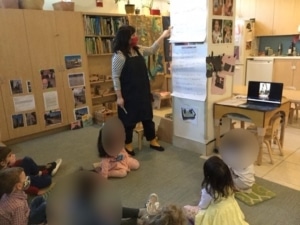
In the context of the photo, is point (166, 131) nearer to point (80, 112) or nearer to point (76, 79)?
point (80, 112)

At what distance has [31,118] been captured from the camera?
355 centimetres

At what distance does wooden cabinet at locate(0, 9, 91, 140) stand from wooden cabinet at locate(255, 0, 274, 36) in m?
3.92

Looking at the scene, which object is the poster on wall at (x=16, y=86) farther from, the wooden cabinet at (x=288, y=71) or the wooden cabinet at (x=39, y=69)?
the wooden cabinet at (x=288, y=71)

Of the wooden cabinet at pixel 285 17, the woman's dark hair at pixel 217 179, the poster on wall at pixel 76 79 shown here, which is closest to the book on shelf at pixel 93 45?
the poster on wall at pixel 76 79

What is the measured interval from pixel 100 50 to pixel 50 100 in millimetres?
1122

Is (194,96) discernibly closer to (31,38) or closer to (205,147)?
(205,147)

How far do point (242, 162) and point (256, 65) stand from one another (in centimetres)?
413

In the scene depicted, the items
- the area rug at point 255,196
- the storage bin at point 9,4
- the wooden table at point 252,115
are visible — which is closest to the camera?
the area rug at point 255,196

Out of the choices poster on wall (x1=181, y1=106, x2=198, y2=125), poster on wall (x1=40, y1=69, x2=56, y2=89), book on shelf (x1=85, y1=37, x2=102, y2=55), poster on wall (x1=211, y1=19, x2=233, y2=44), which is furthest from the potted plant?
poster on wall (x1=181, y1=106, x2=198, y2=125)

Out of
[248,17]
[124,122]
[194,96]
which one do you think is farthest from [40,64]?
[248,17]

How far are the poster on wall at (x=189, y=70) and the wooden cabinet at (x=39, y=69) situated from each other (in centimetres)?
165

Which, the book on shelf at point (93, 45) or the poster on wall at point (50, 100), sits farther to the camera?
Answer: the book on shelf at point (93, 45)

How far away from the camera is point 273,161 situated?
8.71ft

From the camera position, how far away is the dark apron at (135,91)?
275 cm
